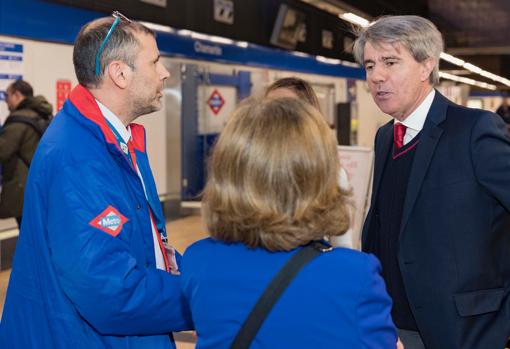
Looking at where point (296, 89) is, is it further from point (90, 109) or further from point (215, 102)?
point (215, 102)

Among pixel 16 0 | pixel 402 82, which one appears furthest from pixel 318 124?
pixel 16 0

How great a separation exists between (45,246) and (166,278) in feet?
1.04

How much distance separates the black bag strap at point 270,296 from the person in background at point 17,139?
5057 millimetres

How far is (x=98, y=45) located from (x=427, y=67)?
1.09m

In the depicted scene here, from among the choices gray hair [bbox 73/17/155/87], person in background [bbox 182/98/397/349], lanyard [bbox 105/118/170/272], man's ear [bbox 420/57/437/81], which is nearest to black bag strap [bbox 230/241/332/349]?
person in background [bbox 182/98/397/349]

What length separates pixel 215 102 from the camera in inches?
418

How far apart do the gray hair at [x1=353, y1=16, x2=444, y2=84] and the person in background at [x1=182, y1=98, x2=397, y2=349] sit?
3.11 feet

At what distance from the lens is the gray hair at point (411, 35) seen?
213 cm

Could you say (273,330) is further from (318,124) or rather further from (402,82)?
(402,82)

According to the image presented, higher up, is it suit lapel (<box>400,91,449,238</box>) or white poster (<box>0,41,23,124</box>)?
white poster (<box>0,41,23,124</box>)

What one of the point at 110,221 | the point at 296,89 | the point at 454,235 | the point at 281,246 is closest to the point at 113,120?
the point at 110,221

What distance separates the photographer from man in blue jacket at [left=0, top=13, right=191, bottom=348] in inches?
60.3

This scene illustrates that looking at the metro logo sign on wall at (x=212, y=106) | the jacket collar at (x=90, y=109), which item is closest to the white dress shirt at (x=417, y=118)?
the jacket collar at (x=90, y=109)

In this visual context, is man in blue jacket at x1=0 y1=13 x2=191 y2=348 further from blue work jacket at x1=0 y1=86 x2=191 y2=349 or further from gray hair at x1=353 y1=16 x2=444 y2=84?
gray hair at x1=353 y1=16 x2=444 y2=84
